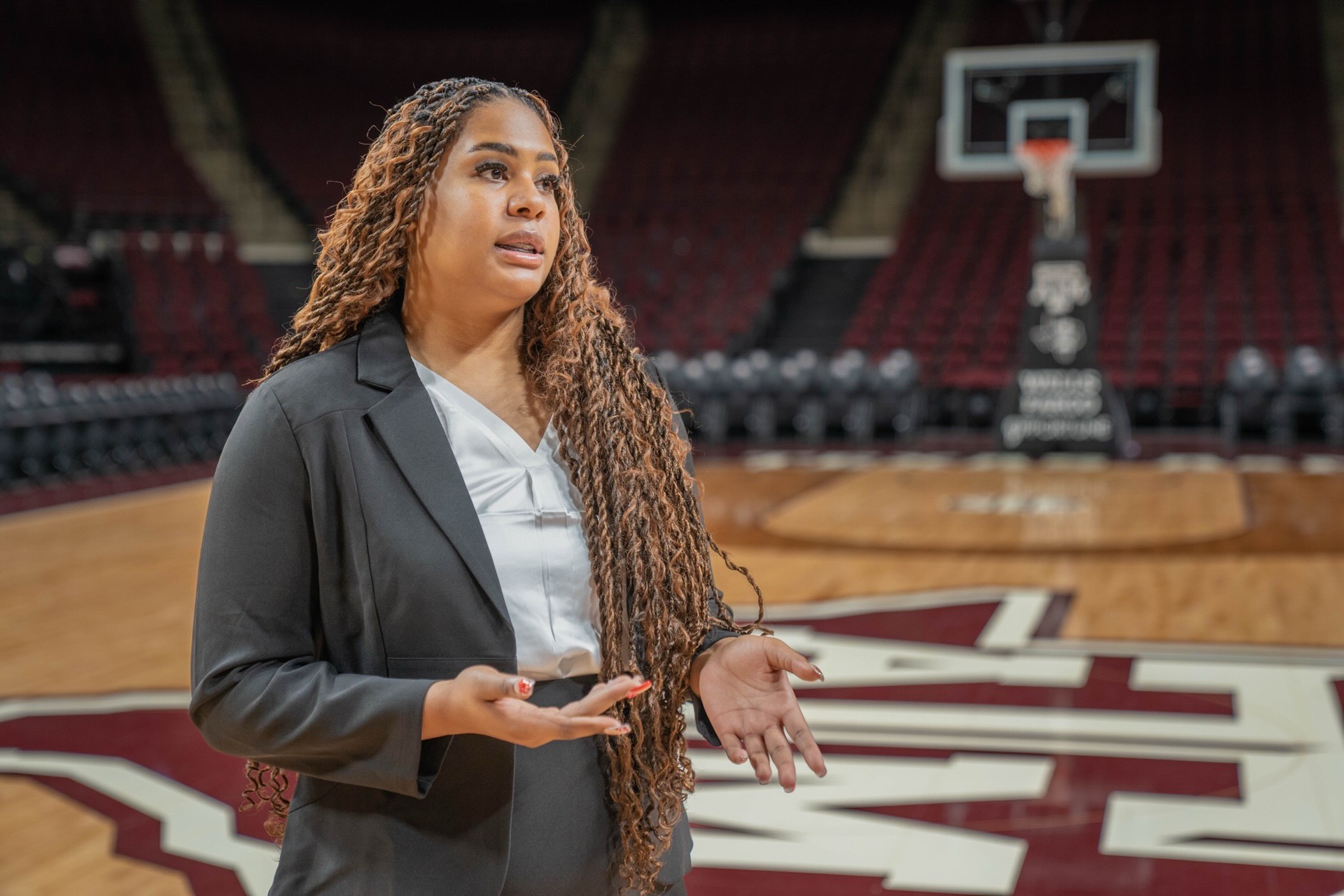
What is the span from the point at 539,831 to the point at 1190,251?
14131 millimetres

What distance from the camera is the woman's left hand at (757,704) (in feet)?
3.91

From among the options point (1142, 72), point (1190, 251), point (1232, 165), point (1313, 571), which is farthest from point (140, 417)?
point (1232, 165)

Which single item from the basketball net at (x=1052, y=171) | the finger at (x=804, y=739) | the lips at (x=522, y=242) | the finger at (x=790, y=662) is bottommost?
the finger at (x=804, y=739)

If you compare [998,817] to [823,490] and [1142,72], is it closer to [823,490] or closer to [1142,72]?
[823,490]

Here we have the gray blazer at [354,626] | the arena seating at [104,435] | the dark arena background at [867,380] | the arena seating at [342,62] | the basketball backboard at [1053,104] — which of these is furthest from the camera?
the arena seating at [342,62]

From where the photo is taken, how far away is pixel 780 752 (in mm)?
1199

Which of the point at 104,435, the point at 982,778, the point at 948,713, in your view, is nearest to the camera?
the point at 982,778

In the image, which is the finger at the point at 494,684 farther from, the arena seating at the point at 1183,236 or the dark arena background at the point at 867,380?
the arena seating at the point at 1183,236

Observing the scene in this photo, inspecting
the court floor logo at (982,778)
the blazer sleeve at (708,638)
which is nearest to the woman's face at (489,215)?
the blazer sleeve at (708,638)

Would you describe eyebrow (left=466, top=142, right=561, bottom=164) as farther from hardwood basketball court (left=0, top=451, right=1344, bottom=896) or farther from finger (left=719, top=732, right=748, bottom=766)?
hardwood basketball court (left=0, top=451, right=1344, bottom=896)

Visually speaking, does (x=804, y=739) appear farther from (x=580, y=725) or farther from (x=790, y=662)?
(x=580, y=725)

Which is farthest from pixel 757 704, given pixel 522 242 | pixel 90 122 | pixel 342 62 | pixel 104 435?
pixel 342 62

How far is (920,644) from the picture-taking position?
4.77 meters

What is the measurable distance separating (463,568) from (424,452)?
0.11 meters
